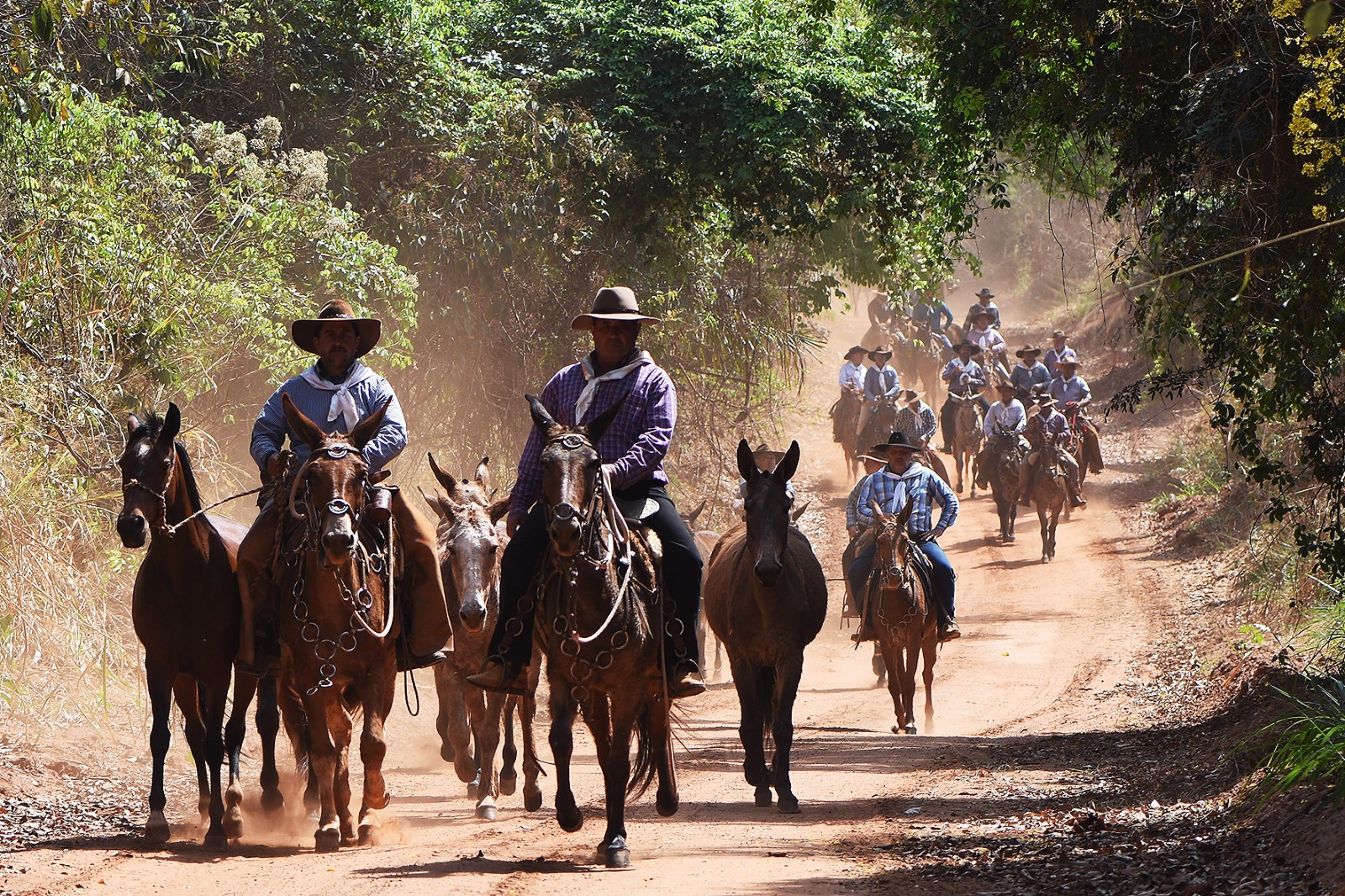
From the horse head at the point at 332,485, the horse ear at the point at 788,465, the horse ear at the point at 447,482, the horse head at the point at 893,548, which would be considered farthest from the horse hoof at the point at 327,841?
the horse head at the point at 893,548

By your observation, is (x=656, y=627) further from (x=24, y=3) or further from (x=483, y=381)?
(x=483, y=381)

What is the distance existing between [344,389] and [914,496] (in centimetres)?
668

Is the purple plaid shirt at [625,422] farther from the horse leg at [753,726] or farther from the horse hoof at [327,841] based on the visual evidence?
the horse leg at [753,726]

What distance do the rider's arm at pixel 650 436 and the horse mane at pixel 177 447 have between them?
8.06ft

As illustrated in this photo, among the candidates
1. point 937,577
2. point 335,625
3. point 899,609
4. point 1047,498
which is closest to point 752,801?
point 335,625

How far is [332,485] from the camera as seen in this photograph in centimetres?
776

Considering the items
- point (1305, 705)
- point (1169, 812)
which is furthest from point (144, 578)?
point (1305, 705)

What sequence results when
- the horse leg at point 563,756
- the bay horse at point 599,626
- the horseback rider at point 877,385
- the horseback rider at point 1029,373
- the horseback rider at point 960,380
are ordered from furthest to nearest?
1. the horseback rider at point 1029,373
2. the horseback rider at point 960,380
3. the horseback rider at point 877,385
4. the horse leg at point 563,756
5. the bay horse at point 599,626

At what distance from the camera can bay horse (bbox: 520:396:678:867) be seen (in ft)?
23.9

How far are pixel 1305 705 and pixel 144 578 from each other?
643 cm

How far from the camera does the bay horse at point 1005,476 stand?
1000 inches

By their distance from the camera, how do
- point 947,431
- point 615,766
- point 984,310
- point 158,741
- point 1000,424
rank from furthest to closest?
point 984,310
point 947,431
point 1000,424
point 158,741
point 615,766

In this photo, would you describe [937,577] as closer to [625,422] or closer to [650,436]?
[625,422]

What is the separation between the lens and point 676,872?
7.20 m
